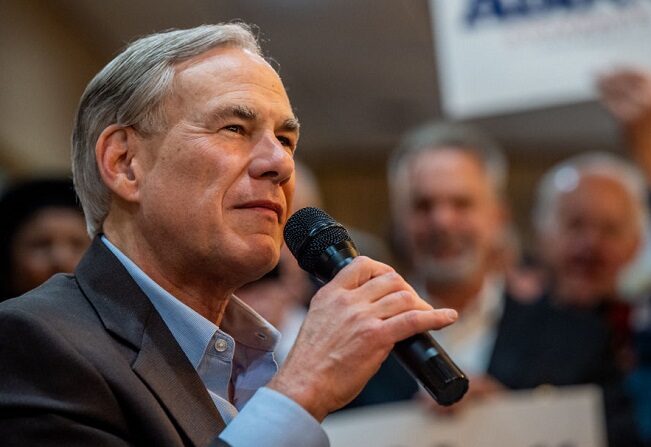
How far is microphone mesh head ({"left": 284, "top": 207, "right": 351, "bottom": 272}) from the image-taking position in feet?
5.30

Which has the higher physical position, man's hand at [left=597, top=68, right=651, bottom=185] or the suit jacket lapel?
the suit jacket lapel

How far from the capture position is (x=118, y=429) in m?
1.48

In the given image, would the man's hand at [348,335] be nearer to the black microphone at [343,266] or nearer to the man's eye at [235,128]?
the black microphone at [343,266]

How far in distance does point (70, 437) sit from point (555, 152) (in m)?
8.84

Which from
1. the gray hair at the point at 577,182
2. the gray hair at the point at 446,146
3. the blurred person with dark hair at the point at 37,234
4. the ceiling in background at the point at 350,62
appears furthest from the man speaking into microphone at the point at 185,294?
the ceiling in background at the point at 350,62

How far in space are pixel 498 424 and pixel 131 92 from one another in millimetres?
1619

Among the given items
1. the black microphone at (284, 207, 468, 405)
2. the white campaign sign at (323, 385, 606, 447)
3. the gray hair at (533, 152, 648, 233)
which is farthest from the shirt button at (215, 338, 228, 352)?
the gray hair at (533, 152, 648, 233)

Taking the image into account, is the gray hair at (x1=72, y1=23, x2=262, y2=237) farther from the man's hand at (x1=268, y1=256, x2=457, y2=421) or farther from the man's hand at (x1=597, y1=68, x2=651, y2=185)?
the man's hand at (x1=597, y1=68, x2=651, y2=185)

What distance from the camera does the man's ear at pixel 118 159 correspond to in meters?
1.79

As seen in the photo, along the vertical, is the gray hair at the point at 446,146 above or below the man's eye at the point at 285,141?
below

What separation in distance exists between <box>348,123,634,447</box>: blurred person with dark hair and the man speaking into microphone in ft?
4.34

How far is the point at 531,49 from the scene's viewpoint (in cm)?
394

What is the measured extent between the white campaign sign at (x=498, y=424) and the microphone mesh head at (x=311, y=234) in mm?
1412

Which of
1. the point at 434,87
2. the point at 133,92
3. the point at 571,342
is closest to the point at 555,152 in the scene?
the point at 434,87
